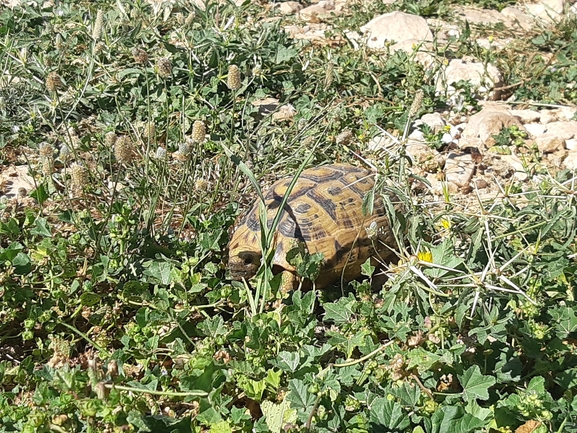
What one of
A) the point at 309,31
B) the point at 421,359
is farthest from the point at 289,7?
the point at 421,359

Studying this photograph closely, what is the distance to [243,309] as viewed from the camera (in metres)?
2.73

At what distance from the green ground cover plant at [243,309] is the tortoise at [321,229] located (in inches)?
4.3

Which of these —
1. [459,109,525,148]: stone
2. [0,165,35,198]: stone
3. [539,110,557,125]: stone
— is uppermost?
[0,165,35,198]: stone

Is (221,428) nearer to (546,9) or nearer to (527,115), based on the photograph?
(527,115)

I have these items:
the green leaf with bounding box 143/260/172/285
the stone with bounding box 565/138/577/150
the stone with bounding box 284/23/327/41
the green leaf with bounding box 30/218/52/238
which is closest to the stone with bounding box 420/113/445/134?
the stone with bounding box 565/138/577/150

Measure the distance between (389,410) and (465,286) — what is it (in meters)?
0.47

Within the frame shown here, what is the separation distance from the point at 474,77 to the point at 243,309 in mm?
3096

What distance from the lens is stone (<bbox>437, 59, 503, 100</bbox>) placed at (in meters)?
4.86

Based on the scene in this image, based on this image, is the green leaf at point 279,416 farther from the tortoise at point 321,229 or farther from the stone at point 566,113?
the stone at point 566,113

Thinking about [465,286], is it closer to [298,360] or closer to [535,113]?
[298,360]

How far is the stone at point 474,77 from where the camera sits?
4.86 metres

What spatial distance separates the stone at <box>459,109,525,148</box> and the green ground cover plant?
508mm

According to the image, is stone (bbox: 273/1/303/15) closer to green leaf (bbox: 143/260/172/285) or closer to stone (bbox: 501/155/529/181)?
stone (bbox: 501/155/529/181)

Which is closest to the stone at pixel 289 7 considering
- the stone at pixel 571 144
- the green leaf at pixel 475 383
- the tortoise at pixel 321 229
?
the stone at pixel 571 144
